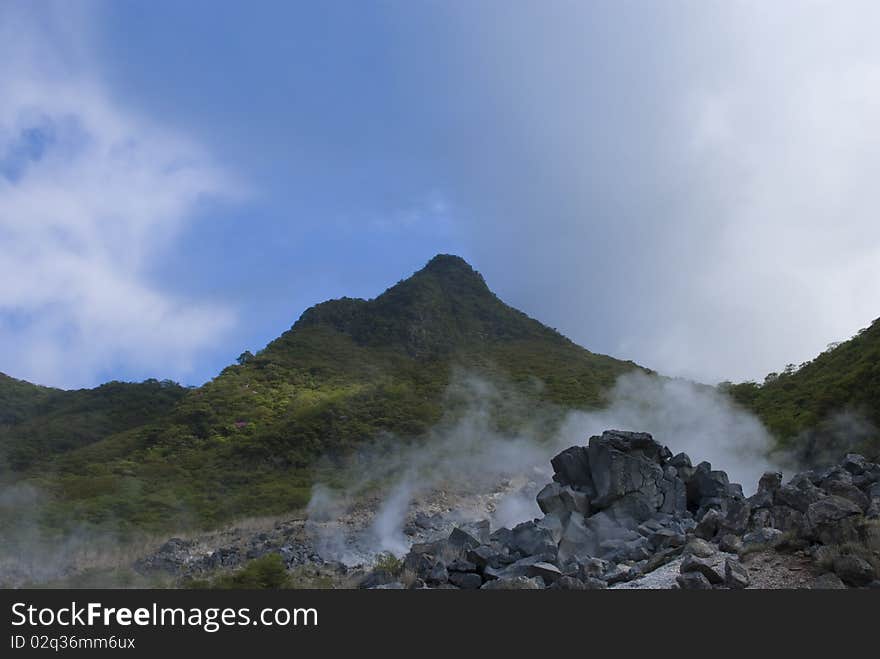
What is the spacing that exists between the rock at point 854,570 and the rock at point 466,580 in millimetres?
6470

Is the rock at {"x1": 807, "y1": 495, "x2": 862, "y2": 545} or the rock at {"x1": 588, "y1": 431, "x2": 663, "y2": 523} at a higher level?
the rock at {"x1": 588, "y1": 431, "x2": 663, "y2": 523}

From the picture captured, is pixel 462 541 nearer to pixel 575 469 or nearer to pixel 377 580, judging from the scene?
pixel 377 580

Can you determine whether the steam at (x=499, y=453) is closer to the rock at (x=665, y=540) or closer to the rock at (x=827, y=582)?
the rock at (x=665, y=540)

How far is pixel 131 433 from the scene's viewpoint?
168ft

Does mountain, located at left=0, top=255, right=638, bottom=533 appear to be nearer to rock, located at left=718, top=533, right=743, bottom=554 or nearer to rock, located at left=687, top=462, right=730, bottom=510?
rock, located at left=687, top=462, right=730, bottom=510

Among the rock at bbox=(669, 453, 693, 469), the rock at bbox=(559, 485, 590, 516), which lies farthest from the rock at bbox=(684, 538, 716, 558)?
the rock at bbox=(669, 453, 693, 469)

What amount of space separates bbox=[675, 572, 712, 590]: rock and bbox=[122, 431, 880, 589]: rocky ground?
0.02 meters

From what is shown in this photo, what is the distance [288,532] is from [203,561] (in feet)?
13.8

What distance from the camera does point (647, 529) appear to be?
715 inches

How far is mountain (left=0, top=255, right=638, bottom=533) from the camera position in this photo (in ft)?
121

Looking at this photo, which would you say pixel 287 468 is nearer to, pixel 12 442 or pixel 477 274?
Answer: pixel 12 442

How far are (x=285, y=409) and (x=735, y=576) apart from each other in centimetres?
4663

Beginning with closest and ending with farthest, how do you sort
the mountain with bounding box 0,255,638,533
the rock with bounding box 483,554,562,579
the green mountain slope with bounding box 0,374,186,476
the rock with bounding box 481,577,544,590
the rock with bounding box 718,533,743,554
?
the rock with bounding box 481,577,544,590 < the rock with bounding box 718,533,743,554 < the rock with bounding box 483,554,562,579 < the mountain with bounding box 0,255,638,533 < the green mountain slope with bounding box 0,374,186,476

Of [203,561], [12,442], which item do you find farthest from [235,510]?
[12,442]
